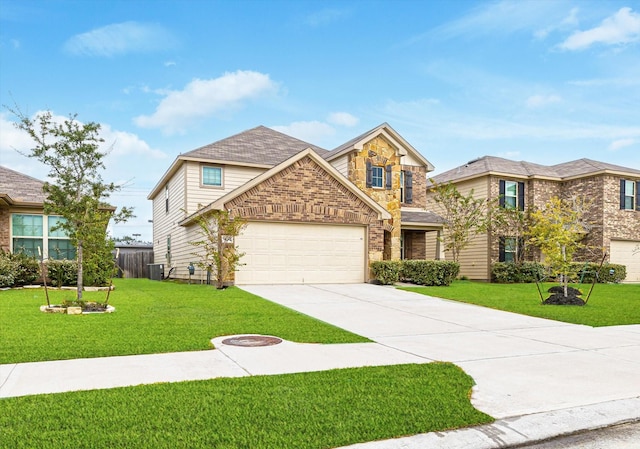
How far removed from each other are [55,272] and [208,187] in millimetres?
7060

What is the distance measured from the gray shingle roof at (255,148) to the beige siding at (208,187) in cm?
42

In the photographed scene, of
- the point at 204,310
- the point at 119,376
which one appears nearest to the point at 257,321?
the point at 204,310

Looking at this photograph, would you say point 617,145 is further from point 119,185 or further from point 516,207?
point 119,185

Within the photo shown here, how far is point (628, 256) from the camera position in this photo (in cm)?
2794

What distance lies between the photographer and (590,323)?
1050cm

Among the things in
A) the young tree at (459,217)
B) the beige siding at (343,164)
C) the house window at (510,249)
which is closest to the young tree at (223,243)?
the beige siding at (343,164)

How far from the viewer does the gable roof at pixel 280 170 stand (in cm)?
1727

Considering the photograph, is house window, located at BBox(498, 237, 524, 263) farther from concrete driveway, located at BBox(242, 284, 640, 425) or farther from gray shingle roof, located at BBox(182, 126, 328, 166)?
concrete driveway, located at BBox(242, 284, 640, 425)

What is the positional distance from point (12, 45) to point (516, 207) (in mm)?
23151

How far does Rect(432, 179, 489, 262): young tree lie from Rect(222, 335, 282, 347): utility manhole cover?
17594 mm

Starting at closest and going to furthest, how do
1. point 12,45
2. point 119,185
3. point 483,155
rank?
point 119,185
point 12,45
point 483,155

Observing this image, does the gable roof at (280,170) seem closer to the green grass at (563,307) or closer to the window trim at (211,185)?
the window trim at (211,185)

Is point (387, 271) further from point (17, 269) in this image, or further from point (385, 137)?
point (17, 269)

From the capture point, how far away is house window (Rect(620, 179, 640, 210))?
Result: 27.2 meters
